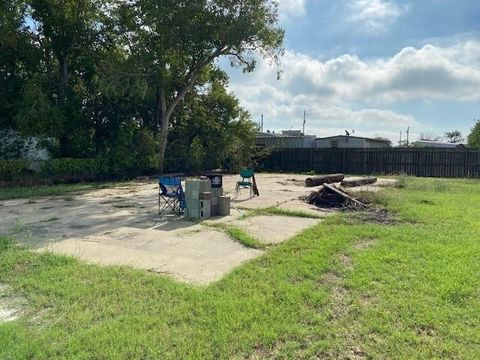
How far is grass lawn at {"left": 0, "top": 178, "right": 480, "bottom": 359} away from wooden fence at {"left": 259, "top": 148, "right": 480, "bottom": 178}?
1684 centimetres

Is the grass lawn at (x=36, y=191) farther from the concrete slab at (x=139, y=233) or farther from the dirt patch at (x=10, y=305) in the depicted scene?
the dirt patch at (x=10, y=305)

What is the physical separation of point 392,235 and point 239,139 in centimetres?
1560

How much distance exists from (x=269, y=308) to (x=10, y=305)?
2.17 meters

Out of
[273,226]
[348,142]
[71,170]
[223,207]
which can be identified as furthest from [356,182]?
[348,142]

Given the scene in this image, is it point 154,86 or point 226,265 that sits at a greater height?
point 154,86

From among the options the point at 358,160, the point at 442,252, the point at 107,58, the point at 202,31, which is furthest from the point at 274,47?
the point at 442,252

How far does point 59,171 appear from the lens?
43.2 ft

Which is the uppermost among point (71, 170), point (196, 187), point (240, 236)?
point (71, 170)

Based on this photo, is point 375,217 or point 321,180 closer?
point 375,217

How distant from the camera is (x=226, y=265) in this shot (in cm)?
427

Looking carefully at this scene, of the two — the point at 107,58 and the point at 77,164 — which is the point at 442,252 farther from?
the point at 107,58

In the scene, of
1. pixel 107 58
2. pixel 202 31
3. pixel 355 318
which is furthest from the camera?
pixel 107 58

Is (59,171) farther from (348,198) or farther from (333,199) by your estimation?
(348,198)

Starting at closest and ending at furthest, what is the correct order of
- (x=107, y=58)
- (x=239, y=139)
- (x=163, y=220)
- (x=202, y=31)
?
(x=163, y=220), (x=202, y=31), (x=107, y=58), (x=239, y=139)
